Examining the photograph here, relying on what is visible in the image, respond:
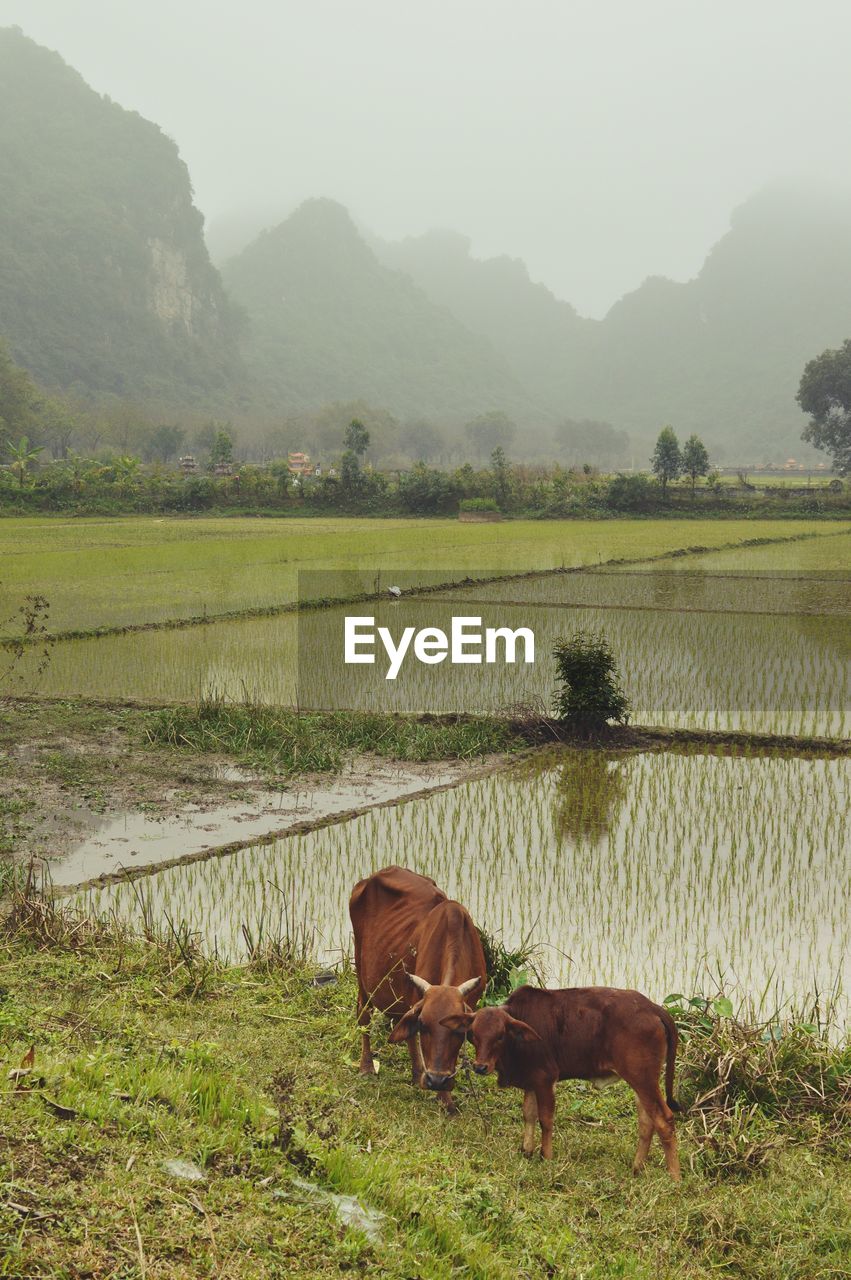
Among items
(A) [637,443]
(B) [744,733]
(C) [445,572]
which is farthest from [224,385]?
(B) [744,733]

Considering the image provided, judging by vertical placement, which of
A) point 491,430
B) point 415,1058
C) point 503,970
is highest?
point 491,430

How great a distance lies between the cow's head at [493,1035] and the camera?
2984mm

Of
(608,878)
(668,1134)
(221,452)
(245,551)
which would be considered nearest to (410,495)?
(245,551)

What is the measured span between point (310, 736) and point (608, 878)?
12.2 feet

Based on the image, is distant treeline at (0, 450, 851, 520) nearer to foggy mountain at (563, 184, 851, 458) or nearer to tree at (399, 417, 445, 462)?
tree at (399, 417, 445, 462)

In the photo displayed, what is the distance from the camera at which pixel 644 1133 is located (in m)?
3.11

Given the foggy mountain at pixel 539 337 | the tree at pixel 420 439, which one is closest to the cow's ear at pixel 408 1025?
the tree at pixel 420 439

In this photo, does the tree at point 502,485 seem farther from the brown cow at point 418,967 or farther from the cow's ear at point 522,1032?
the cow's ear at point 522,1032

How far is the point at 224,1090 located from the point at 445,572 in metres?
18.8

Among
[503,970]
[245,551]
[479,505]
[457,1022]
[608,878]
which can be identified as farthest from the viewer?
[479,505]

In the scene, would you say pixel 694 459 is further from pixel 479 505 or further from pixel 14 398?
pixel 14 398

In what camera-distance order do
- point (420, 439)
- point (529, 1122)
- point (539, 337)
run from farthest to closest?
point (539, 337), point (420, 439), point (529, 1122)

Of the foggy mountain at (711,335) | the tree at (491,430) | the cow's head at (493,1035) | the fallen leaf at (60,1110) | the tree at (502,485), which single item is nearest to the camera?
the fallen leaf at (60,1110)

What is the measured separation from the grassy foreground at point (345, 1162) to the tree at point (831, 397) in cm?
5227
